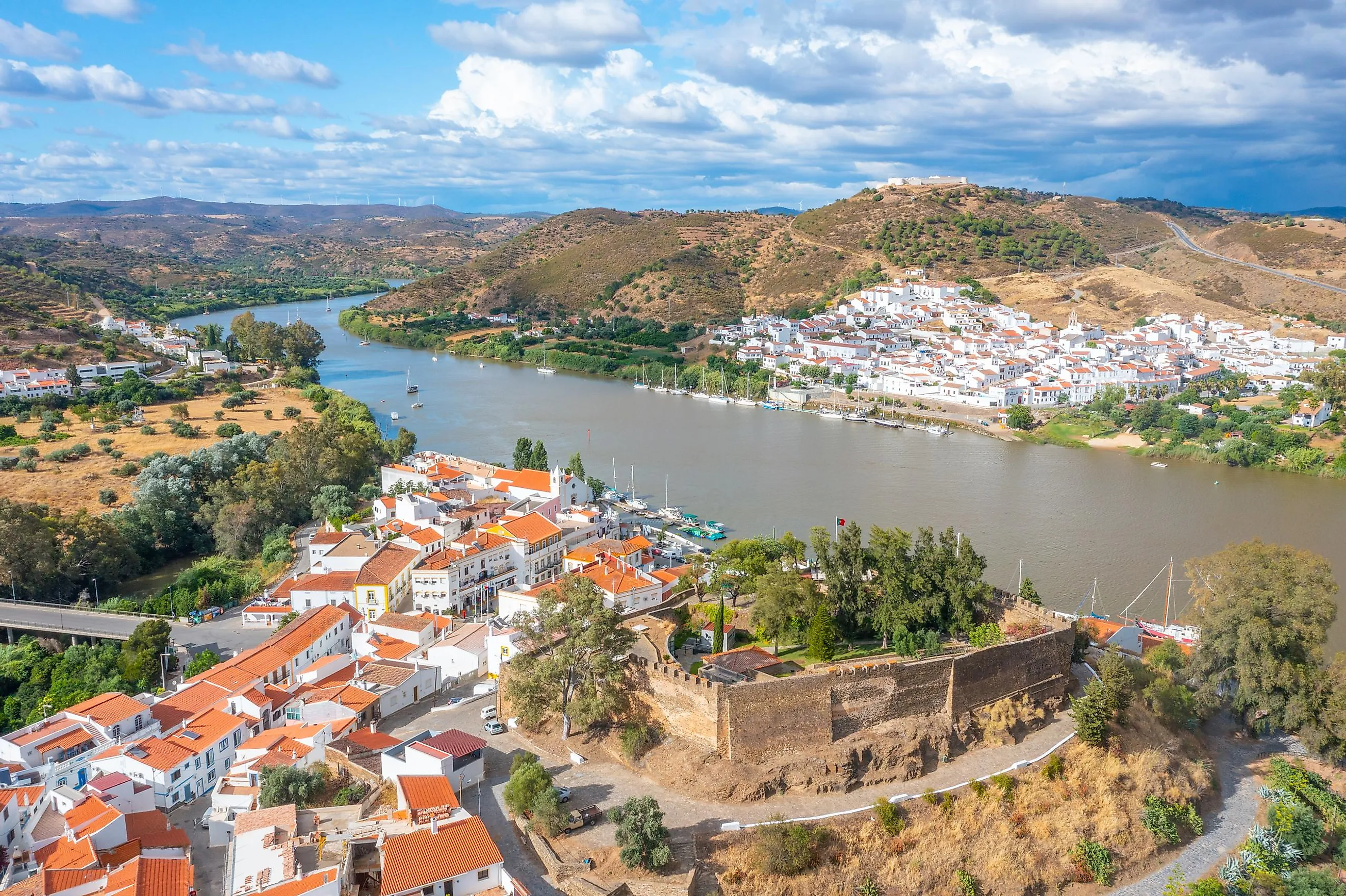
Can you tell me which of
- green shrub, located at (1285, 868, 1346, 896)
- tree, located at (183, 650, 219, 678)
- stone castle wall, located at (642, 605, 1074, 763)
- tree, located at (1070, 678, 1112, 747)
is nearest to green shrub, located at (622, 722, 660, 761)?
stone castle wall, located at (642, 605, 1074, 763)

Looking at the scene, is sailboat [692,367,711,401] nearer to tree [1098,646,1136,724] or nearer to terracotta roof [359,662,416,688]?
terracotta roof [359,662,416,688]

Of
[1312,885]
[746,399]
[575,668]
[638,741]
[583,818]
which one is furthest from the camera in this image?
[746,399]

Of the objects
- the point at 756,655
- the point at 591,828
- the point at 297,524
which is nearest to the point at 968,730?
the point at 756,655

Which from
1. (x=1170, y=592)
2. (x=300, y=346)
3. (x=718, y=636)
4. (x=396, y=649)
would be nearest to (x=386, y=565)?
(x=396, y=649)

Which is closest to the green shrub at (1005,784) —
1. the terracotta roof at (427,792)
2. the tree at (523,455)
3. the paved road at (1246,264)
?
the terracotta roof at (427,792)

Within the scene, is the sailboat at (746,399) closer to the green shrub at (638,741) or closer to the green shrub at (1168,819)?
the green shrub at (1168,819)

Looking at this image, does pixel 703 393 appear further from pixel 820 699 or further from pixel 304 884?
pixel 304 884
